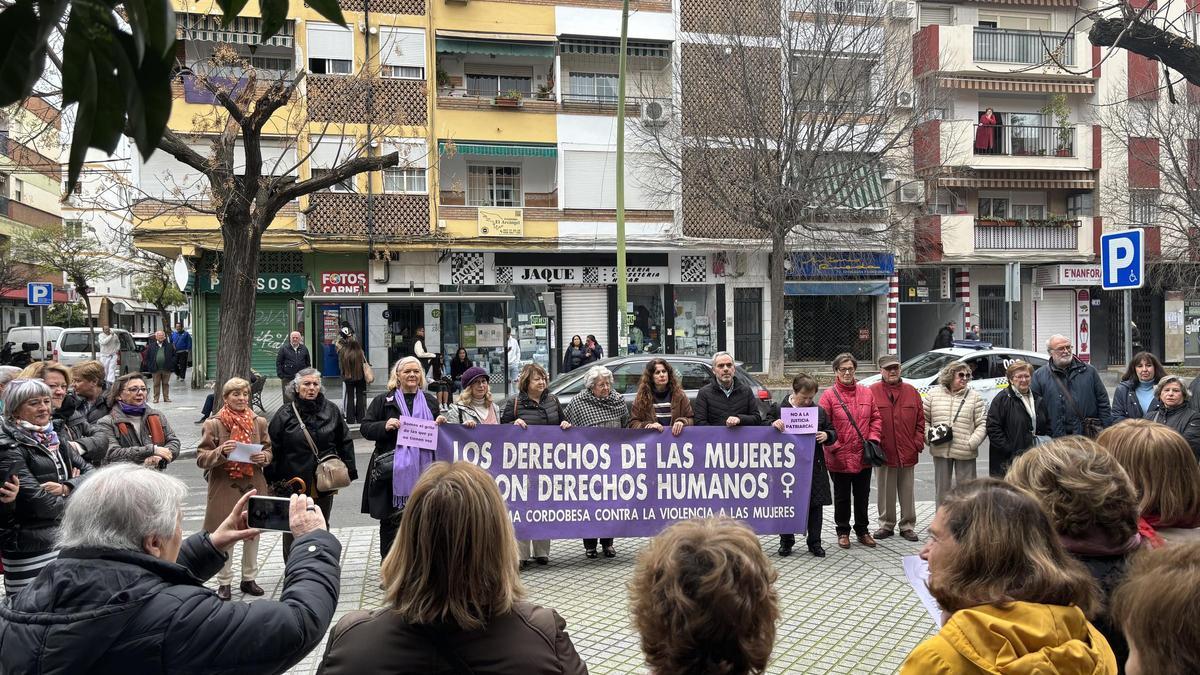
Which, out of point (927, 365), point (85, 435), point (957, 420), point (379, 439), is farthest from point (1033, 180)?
point (85, 435)

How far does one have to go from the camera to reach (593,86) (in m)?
29.4

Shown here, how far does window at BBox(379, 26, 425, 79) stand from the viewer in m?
27.0

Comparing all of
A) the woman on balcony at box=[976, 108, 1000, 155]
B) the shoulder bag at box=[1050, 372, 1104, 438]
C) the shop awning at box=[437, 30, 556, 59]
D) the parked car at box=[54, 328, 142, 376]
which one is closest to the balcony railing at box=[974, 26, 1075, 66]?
the woman on balcony at box=[976, 108, 1000, 155]

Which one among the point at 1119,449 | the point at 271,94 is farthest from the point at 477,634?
the point at 271,94

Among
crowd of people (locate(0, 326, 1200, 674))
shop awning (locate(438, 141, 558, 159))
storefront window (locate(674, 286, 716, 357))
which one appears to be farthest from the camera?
storefront window (locate(674, 286, 716, 357))

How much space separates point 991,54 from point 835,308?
33.5 ft

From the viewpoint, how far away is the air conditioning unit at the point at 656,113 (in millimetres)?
27438

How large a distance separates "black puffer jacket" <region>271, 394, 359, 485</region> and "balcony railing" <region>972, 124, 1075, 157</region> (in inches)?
1164

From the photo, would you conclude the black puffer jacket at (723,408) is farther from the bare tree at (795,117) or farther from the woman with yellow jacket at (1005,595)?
the bare tree at (795,117)

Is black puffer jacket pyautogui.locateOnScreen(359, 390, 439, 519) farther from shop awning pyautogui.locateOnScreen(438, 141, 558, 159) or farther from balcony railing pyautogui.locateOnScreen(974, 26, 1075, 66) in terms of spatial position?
balcony railing pyautogui.locateOnScreen(974, 26, 1075, 66)

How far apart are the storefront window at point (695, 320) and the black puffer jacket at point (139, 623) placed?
2799cm

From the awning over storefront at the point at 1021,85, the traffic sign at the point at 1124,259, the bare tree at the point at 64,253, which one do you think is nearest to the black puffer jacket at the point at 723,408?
the traffic sign at the point at 1124,259

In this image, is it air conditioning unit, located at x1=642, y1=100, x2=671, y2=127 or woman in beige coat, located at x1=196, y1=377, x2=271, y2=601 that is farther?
air conditioning unit, located at x1=642, y1=100, x2=671, y2=127

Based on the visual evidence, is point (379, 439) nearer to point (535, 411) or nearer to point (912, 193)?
point (535, 411)
